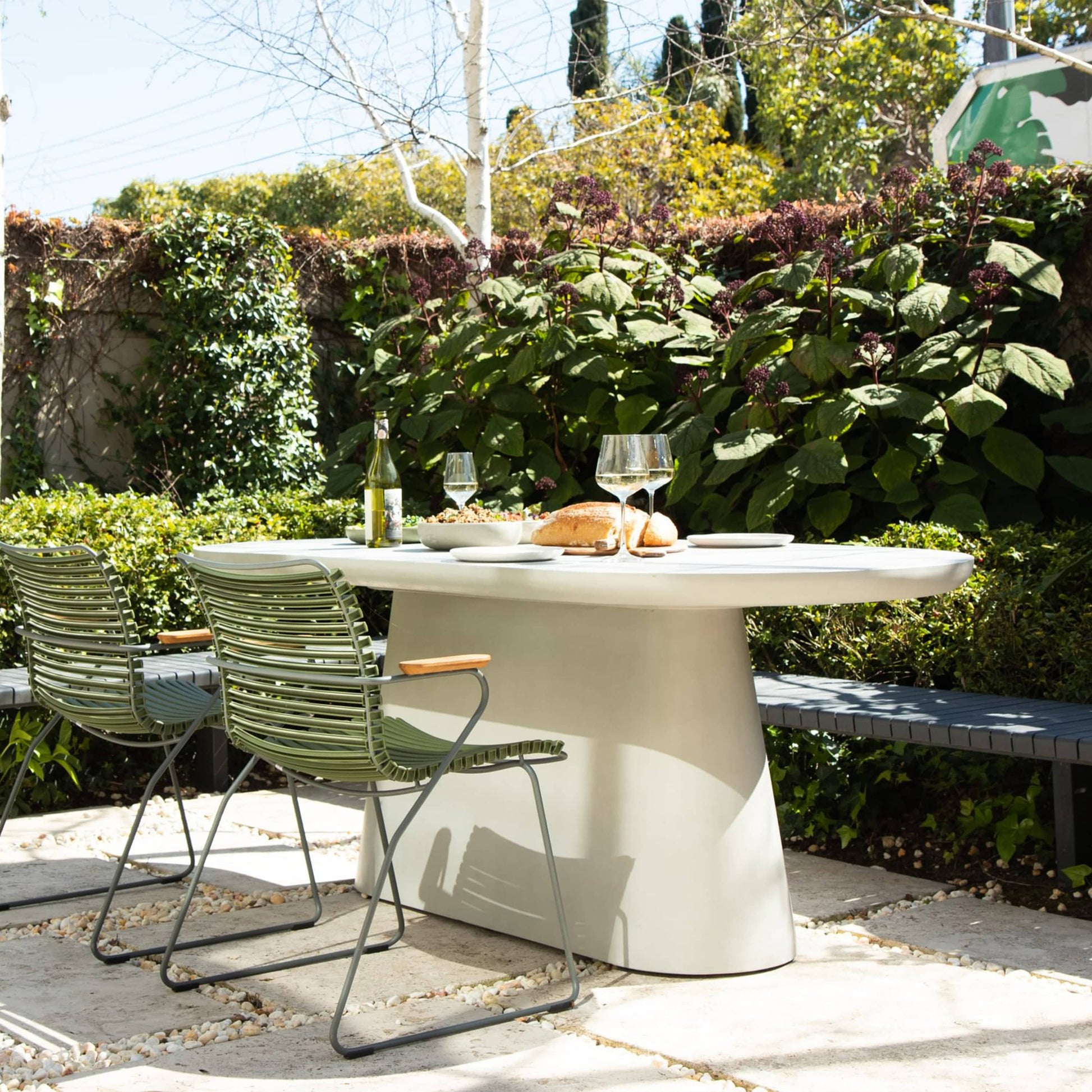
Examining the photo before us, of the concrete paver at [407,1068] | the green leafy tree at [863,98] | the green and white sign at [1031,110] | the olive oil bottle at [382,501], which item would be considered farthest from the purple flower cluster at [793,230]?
the green leafy tree at [863,98]

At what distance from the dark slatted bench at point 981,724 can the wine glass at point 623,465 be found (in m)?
1.05

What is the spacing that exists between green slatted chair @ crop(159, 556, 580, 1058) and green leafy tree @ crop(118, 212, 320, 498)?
190 inches

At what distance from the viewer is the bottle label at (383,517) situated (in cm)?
325

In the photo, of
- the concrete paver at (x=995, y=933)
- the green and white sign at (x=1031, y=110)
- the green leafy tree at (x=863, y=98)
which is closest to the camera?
the concrete paver at (x=995, y=933)

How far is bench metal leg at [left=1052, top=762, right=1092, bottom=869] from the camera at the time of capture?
318 centimetres

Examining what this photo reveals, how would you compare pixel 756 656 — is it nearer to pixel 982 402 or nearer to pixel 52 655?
pixel 982 402

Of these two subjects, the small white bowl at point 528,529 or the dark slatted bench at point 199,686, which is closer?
the small white bowl at point 528,529

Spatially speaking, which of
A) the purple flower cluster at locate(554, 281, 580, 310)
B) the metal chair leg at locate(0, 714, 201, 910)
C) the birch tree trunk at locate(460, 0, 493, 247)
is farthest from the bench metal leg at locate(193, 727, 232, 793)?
the birch tree trunk at locate(460, 0, 493, 247)

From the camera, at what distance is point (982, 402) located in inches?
192

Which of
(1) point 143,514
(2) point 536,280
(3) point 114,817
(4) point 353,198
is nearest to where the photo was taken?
(3) point 114,817

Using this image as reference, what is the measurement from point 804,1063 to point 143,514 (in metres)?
3.35

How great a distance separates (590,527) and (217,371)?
16.1 feet

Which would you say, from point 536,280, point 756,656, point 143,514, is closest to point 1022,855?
→ point 756,656

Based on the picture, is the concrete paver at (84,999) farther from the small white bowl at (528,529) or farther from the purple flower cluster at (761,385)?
the purple flower cluster at (761,385)
